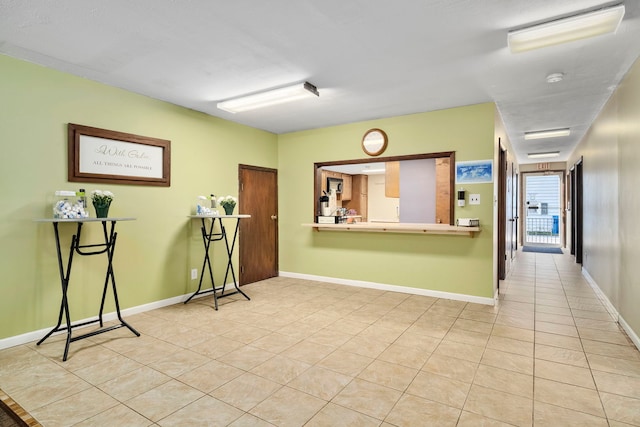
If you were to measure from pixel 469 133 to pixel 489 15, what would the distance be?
2211 millimetres

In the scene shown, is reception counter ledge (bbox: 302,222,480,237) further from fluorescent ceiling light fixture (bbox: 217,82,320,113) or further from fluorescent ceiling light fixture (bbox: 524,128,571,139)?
fluorescent ceiling light fixture (bbox: 524,128,571,139)

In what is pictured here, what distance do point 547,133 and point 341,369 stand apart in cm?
562

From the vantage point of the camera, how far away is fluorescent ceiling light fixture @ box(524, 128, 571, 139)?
18.8 feet

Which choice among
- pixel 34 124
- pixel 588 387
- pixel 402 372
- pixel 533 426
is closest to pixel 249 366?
pixel 402 372

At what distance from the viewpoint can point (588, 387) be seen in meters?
2.28

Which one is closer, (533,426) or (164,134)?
(533,426)

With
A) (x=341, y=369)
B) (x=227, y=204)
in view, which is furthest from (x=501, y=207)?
(x=227, y=204)

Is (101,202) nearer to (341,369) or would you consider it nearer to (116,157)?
(116,157)

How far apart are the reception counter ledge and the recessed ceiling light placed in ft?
5.66

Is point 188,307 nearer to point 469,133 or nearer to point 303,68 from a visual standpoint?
point 303,68

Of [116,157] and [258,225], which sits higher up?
[116,157]

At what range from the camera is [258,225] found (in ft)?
18.3

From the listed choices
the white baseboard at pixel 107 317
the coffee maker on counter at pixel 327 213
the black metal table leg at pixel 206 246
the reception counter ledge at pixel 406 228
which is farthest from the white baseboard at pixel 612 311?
the white baseboard at pixel 107 317

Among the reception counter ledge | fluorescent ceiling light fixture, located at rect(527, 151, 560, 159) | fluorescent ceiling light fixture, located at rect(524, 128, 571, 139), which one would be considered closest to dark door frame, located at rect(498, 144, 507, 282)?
fluorescent ceiling light fixture, located at rect(524, 128, 571, 139)
